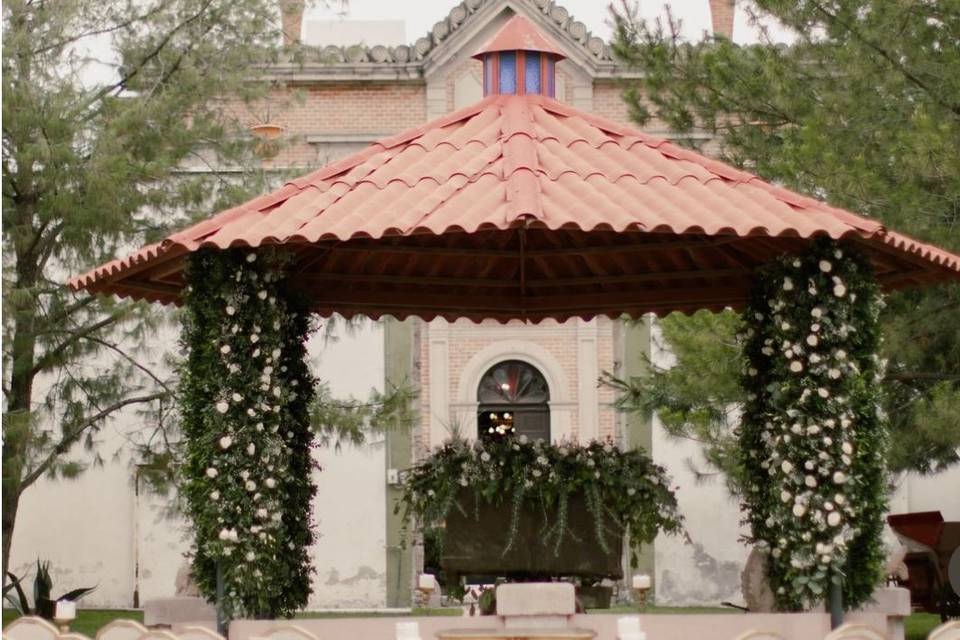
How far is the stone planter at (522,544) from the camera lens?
10.8 m

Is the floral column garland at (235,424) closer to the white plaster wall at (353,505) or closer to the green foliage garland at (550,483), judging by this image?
the green foliage garland at (550,483)

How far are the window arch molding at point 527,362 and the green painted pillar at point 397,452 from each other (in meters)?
0.69

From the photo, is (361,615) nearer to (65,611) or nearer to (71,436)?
(71,436)

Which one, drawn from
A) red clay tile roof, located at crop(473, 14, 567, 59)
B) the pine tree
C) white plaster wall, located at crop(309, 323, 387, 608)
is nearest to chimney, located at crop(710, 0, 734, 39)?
→ white plaster wall, located at crop(309, 323, 387, 608)

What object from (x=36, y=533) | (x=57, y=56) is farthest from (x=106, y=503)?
(x=57, y=56)

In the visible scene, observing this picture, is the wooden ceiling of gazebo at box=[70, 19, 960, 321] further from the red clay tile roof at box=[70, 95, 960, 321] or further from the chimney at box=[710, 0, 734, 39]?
the chimney at box=[710, 0, 734, 39]

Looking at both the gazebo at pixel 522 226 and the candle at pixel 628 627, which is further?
the gazebo at pixel 522 226

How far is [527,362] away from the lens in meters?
24.5

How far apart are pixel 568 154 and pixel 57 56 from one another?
799cm

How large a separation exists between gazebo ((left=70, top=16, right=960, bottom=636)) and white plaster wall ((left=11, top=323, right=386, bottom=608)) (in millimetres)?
11826

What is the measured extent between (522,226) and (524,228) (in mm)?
274

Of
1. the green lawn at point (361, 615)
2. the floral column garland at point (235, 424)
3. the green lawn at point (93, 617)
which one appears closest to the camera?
the floral column garland at point (235, 424)

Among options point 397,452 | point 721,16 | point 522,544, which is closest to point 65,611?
point 522,544

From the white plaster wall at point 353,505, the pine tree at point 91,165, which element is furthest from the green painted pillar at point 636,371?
the pine tree at point 91,165
